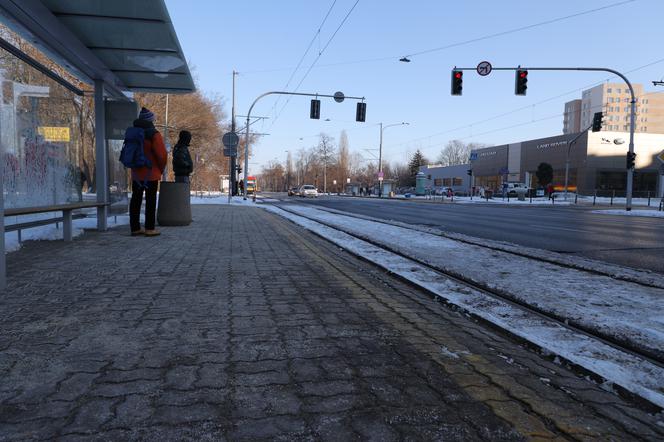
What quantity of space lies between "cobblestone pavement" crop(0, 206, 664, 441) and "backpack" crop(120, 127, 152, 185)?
137 inches

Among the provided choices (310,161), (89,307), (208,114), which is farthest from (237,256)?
(310,161)

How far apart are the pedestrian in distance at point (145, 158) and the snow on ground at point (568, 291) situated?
14.4ft

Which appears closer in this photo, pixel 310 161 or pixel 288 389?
pixel 288 389

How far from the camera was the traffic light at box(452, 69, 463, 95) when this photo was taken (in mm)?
21328

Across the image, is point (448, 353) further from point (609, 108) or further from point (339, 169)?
point (609, 108)

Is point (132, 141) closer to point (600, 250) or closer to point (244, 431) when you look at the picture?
point (244, 431)

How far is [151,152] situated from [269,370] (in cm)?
649

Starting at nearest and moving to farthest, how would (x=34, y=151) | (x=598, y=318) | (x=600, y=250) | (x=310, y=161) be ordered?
1. (x=598, y=318)
2. (x=34, y=151)
3. (x=600, y=250)
4. (x=310, y=161)

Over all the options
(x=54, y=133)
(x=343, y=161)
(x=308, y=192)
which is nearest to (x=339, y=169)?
(x=343, y=161)

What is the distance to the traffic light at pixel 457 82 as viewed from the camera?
70.0 feet

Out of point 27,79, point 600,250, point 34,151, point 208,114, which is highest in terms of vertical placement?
point 208,114

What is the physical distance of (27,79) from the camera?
6.66 meters

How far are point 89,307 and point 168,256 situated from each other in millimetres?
2531

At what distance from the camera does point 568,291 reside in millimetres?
4699
